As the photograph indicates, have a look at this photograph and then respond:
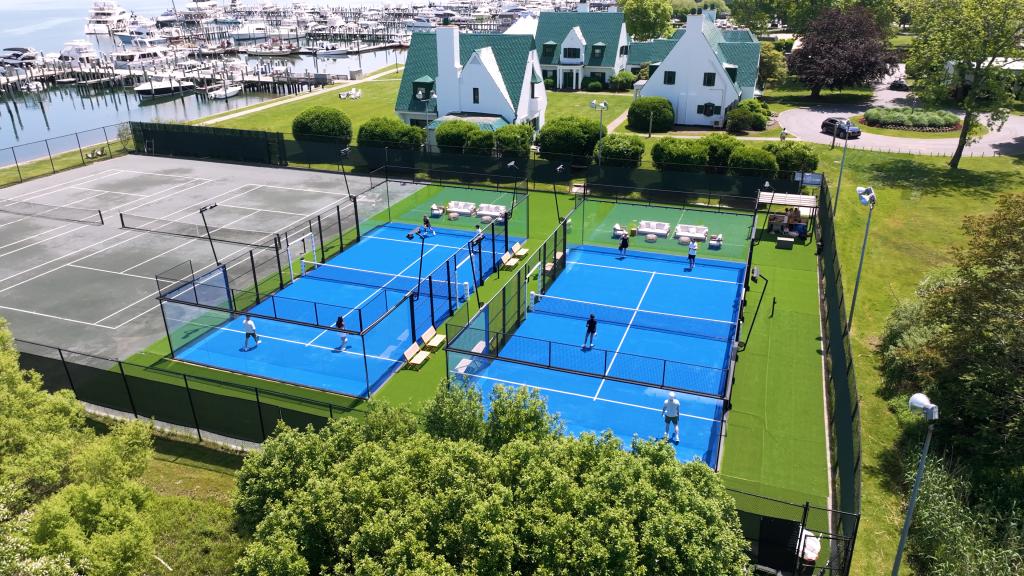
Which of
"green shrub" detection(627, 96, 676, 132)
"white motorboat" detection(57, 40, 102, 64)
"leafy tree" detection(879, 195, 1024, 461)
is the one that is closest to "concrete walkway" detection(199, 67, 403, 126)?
"green shrub" detection(627, 96, 676, 132)

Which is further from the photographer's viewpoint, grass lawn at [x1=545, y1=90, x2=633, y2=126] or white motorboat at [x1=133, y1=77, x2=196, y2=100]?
white motorboat at [x1=133, y1=77, x2=196, y2=100]

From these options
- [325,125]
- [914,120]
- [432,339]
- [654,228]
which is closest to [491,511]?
[432,339]

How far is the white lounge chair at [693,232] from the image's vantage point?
3763cm

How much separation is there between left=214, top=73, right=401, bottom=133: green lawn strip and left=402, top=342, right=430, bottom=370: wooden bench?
41336 millimetres

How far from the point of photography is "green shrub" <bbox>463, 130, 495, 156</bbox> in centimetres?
4894

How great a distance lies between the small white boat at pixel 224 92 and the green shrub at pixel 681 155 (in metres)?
70.8

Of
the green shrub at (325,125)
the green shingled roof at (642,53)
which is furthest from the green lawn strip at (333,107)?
the green shingled roof at (642,53)

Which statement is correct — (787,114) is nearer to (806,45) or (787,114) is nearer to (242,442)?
(806,45)

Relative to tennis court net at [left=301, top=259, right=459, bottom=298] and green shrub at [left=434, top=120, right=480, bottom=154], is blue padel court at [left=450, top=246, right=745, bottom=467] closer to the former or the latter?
tennis court net at [left=301, top=259, right=459, bottom=298]

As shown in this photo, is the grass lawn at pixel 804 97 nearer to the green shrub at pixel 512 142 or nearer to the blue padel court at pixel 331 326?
the green shrub at pixel 512 142

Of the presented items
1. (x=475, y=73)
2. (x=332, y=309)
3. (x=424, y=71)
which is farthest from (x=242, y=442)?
(x=424, y=71)

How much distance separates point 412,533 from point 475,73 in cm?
4997

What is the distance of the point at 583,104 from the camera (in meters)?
75.8

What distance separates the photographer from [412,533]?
11.5 meters
